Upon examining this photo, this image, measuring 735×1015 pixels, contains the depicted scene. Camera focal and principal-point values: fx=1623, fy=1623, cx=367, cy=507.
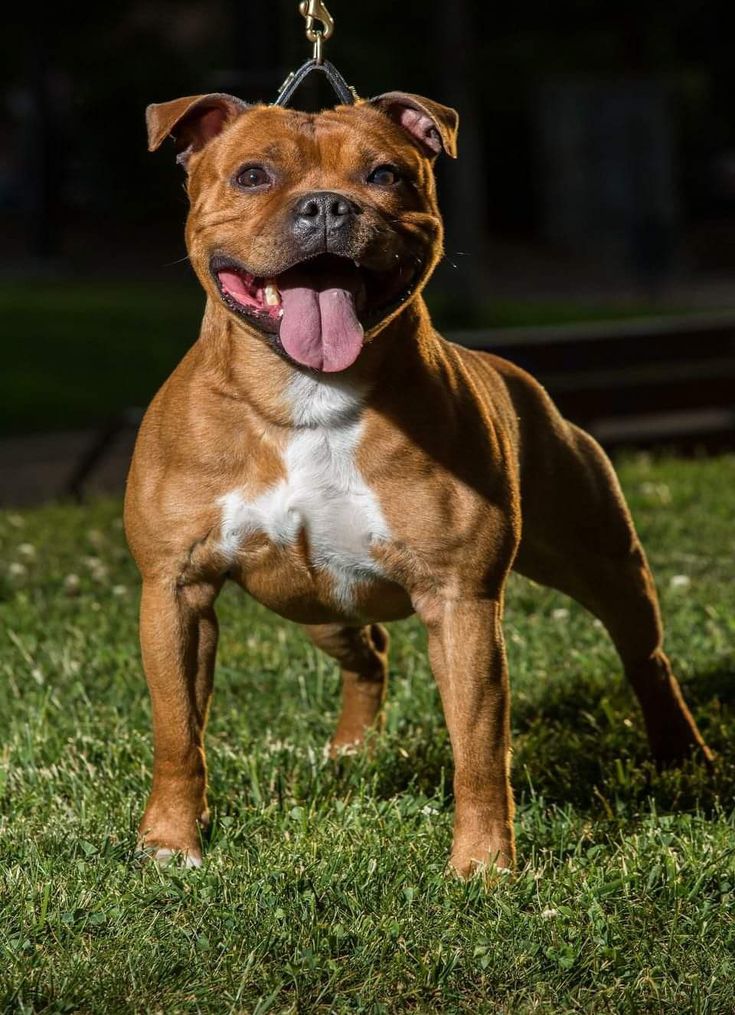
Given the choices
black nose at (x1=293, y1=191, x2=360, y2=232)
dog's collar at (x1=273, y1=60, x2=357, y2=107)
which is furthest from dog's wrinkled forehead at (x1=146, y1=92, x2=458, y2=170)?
A: black nose at (x1=293, y1=191, x2=360, y2=232)

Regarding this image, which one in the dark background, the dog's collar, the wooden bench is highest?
the dog's collar

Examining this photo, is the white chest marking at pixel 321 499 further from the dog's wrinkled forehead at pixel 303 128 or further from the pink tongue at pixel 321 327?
the dog's wrinkled forehead at pixel 303 128

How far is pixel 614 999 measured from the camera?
338 centimetres

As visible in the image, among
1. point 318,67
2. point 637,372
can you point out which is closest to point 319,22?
point 318,67

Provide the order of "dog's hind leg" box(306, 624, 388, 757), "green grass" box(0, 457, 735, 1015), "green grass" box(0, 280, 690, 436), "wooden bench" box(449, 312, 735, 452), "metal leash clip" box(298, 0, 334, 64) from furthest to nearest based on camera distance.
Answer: "green grass" box(0, 280, 690, 436) → "wooden bench" box(449, 312, 735, 452) → "dog's hind leg" box(306, 624, 388, 757) → "metal leash clip" box(298, 0, 334, 64) → "green grass" box(0, 457, 735, 1015)

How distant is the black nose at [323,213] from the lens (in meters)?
3.60

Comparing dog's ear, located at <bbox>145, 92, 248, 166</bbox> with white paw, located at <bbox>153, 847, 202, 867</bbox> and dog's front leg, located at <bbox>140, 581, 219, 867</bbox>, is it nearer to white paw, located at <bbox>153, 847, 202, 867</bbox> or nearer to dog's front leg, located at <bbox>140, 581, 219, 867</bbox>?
dog's front leg, located at <bbox>140, 581, 219, 867</bbox>

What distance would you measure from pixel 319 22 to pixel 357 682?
6.45 feet

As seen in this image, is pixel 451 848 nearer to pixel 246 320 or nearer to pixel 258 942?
pixel 258 942

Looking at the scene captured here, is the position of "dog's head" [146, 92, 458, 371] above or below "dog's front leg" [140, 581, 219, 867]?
above

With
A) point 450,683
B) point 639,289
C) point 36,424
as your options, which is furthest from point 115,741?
point 639,289

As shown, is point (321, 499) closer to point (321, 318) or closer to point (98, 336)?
point (321, 318)

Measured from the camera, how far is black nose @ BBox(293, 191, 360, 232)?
3600 millimetres

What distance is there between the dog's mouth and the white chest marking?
24cm
